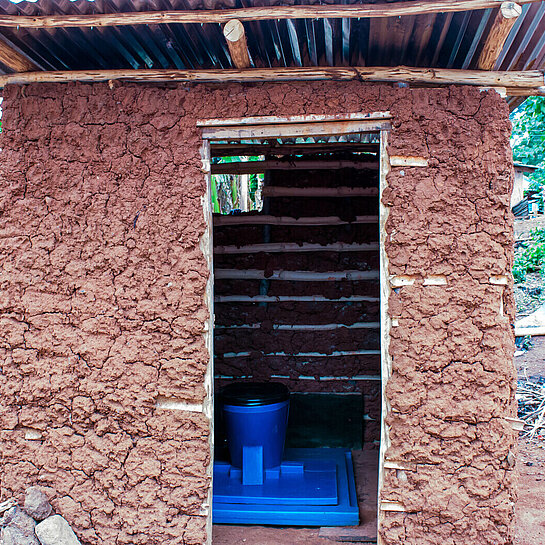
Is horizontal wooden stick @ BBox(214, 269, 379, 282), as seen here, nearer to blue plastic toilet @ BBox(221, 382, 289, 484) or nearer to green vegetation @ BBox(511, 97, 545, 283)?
blue plastic toilet @ BBox(221, 382, 289, 484)

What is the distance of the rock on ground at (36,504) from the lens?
3012 mm

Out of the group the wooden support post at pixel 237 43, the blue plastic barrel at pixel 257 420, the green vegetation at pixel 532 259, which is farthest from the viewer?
the green vegetation at pixel 532 259

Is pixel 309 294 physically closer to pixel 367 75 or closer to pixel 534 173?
pixel 367 75

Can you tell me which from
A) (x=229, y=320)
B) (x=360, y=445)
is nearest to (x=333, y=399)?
(x=360, y=445)

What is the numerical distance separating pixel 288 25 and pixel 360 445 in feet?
12.4

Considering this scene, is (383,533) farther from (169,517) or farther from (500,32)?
(500,32)

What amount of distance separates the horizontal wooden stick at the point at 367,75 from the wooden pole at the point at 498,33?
0.28 feet

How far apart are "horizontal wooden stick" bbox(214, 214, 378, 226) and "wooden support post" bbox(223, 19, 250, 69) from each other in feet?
6.91

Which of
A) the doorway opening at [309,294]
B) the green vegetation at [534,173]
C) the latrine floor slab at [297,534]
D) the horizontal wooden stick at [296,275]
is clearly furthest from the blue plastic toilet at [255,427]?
the green vegetation at [534,173]

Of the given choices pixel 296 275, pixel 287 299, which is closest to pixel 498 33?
pixel 296 275

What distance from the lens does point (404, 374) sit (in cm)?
294

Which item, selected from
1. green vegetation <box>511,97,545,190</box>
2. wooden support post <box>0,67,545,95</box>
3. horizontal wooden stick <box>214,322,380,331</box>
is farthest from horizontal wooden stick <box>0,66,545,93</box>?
green vegetation <box>511,97,545,190</box>

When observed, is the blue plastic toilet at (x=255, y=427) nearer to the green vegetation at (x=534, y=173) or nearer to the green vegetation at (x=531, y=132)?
the green vegetation at (x=531, y=132)

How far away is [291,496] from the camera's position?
384 centimetres
